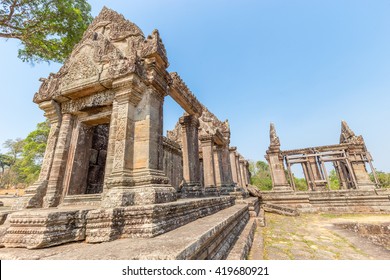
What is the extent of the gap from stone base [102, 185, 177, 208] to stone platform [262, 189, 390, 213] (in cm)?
1016

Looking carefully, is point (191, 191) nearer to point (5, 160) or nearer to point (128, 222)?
point (128, 222)

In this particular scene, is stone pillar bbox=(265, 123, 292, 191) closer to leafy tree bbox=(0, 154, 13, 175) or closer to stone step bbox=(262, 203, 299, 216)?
stone step bbox=(262, 203, 299, 216)

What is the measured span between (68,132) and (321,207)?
42.2 feet

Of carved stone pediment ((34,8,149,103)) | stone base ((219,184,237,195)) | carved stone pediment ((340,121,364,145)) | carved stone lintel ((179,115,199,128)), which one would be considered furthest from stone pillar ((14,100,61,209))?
carved stone pediment ((340,121,364,145))

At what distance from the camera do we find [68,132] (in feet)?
14.2

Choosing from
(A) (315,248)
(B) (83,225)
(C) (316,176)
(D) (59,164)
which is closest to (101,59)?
(D) (59,164)

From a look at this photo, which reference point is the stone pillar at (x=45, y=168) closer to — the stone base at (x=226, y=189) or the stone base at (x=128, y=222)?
the stone base at (x=128, y=222)

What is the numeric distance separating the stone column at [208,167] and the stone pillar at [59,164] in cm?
525

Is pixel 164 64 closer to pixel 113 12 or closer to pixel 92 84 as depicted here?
pixel 92 84

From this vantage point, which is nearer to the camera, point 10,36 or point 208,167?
point 10,36

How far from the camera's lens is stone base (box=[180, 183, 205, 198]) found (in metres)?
6.08

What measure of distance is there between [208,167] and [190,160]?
2.12m

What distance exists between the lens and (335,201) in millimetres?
10469

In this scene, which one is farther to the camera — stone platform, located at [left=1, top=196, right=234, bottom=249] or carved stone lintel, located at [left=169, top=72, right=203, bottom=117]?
carved stone lintel, located at [left=169, top=72, right=203, bottom=117]
